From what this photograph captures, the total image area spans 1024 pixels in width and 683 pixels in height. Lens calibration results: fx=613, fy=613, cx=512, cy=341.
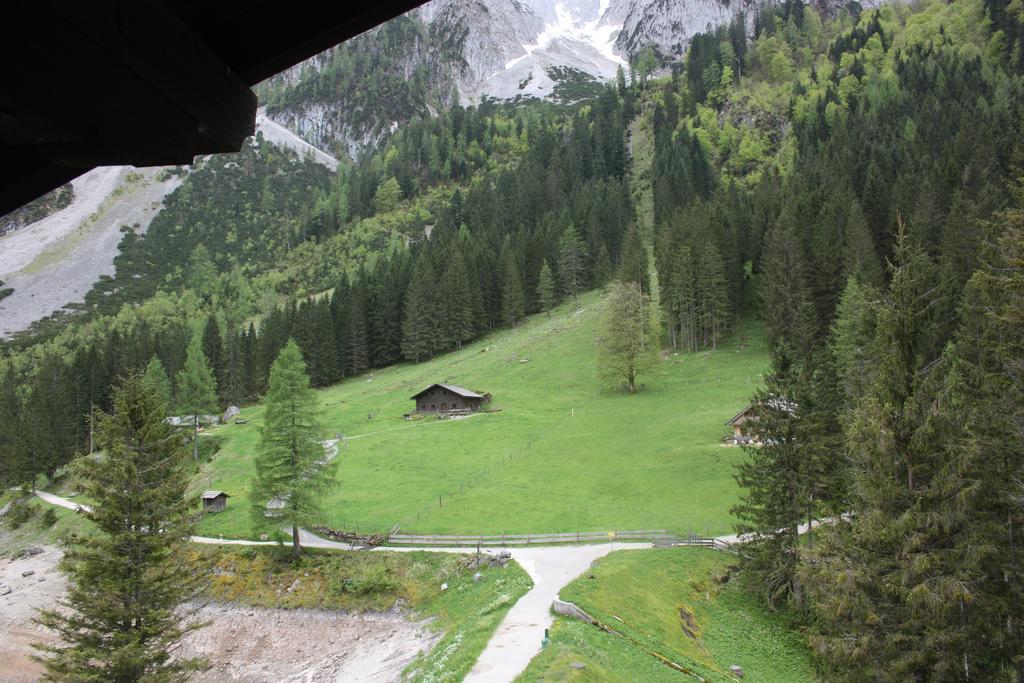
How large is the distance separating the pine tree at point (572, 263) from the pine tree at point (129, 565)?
258 feet

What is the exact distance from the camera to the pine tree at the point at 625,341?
62.5 m

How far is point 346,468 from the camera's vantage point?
167ft

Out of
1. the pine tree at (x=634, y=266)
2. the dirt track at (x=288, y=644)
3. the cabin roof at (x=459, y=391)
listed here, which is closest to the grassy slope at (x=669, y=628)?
the dirt track at (x=288, y=644)

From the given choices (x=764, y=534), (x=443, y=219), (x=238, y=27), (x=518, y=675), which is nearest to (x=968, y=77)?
(x=443, y=219)

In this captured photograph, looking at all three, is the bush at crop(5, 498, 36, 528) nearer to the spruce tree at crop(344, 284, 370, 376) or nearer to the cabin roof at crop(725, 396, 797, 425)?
the spruce tree at crop(344, 284, 370, 376)

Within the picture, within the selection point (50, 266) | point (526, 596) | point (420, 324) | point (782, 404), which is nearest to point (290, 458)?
point (526, 596)

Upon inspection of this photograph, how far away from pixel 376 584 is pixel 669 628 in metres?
16.3

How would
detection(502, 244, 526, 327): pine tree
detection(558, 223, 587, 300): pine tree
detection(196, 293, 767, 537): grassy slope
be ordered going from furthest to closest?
1. detection(558, 223, 587, 300): pine tree
2. detection(502, 244, 526, 327): pine tree
3. detection(196, 293, 767, 537): grassy slope

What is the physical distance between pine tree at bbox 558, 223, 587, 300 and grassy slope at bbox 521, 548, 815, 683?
225 feet

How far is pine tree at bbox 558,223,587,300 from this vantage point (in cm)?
9794

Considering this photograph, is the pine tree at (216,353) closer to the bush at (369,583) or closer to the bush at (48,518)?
the bush at (48,518)

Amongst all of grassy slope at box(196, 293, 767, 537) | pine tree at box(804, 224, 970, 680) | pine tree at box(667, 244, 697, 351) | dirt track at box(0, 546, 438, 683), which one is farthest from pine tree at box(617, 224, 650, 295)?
pine tree at box(804, 224, 970, 680)

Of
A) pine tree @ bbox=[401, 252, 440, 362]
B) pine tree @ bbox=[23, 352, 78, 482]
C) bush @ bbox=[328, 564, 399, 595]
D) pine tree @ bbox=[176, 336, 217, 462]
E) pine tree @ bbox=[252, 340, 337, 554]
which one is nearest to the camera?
bush @ bbox=[328, 564, 399, 595]

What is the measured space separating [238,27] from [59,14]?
3.00 ft
